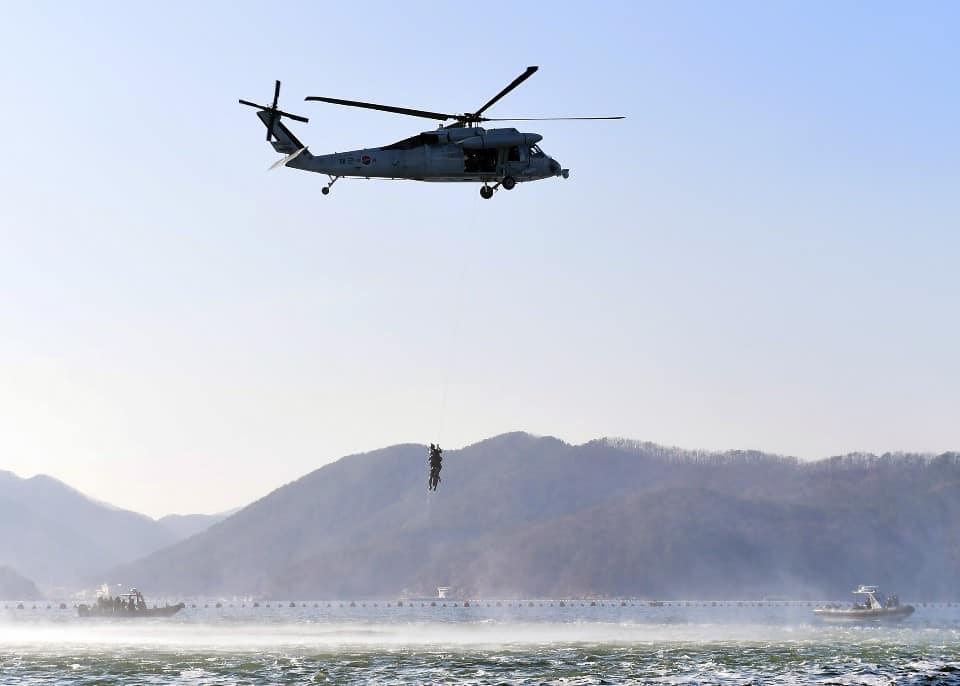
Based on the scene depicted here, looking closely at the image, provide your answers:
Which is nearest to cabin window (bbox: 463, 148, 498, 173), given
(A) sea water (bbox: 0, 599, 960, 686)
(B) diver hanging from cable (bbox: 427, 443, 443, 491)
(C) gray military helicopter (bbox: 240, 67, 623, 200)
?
(C) gray military helicopter (bbox: 240, 67, 623, 200)

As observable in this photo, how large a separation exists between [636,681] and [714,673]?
7.89 meters

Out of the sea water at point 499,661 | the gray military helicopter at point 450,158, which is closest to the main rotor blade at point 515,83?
the gray military helicopter at point 450,158

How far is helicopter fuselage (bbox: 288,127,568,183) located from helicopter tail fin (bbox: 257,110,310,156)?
7.50 feet

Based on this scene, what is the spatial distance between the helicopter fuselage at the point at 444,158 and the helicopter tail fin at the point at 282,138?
2285mm

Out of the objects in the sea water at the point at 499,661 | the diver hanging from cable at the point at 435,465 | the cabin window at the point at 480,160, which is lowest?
the sea water at the point at 499,661

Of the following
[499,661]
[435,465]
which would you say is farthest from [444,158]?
[499,661]

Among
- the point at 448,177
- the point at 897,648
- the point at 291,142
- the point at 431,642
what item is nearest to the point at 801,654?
the point at 897,648

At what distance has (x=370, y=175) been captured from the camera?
70.1 meters

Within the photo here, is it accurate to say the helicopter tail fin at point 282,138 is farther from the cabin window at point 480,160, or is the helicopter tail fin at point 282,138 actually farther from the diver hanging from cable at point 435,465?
the diver hanging from cable at point 435,465

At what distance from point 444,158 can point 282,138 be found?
9860mm

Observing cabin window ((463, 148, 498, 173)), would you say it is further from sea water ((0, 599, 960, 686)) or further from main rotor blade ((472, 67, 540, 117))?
sea water ((0, 599, 960, 686))

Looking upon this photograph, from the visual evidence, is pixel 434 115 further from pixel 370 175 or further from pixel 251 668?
pixel 251 668

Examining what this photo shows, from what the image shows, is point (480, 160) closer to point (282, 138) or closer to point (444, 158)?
point (444, 158)

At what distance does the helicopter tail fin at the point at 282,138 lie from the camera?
7162 centimetres
